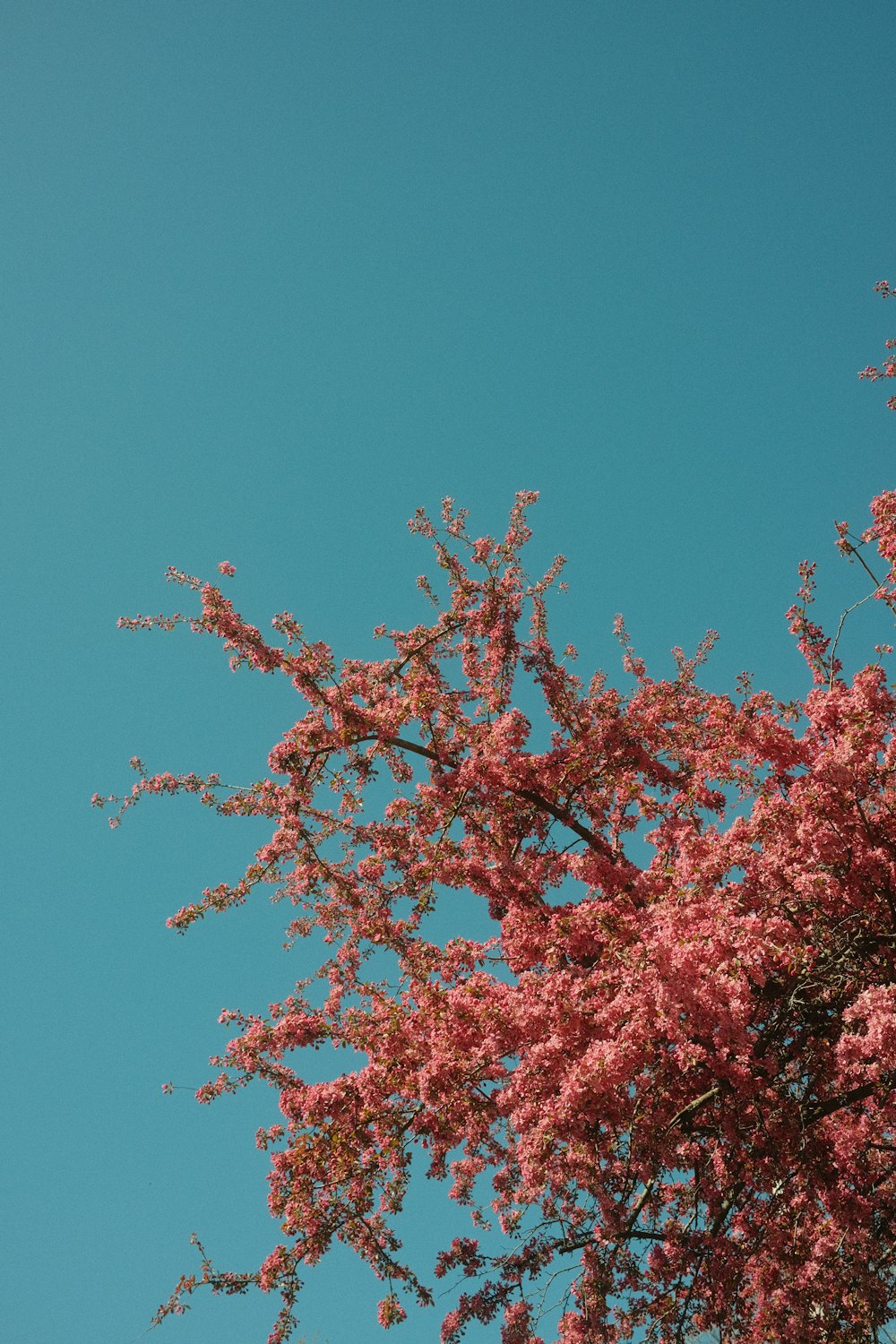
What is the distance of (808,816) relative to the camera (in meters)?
7.54

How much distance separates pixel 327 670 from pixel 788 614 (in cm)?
502

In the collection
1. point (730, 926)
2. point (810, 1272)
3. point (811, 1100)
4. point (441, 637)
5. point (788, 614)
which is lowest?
point (810, 1272)

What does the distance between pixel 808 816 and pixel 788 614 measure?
292 cm

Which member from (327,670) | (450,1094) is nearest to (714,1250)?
(450,1094)

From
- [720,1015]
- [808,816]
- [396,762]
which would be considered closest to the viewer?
[720,1015]

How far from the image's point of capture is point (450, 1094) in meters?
8.41

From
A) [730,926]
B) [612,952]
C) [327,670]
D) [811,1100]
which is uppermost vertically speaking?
Result: [327,670]

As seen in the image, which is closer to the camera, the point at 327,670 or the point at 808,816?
the point at 808,816

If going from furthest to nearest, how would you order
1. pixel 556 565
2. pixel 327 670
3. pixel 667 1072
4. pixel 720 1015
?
pixel 556 565, pixel 327 670, pixel 667 1072, pixel 720 1015

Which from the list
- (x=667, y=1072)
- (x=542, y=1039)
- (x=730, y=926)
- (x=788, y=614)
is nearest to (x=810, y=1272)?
(x=667, y=1072)

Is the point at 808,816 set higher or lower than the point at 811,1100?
higher

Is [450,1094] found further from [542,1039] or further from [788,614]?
[788,614]

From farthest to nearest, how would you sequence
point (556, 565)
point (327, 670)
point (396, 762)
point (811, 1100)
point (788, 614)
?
point (396, 762) → point (556, 565) → point (327, 670) → point (788, 614) → point (811, 1100)

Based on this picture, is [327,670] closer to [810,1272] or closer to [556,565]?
[556,565]
